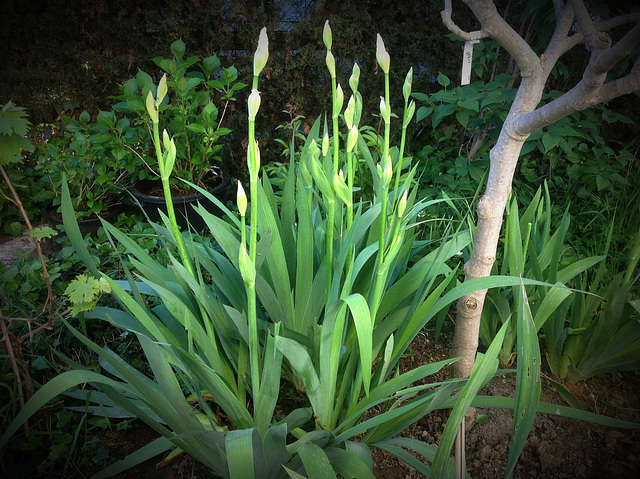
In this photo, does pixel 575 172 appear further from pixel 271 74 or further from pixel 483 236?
pixel 271 74

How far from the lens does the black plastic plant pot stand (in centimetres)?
242

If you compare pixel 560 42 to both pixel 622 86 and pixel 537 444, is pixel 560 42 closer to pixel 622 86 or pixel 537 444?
pixel 622 86

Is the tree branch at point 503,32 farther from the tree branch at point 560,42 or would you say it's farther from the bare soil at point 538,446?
the bare soil at point 538,446

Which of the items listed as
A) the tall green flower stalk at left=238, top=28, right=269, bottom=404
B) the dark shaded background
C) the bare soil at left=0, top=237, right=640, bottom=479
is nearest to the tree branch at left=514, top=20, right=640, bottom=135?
the tall green flower stalk at left=238, top=28, right=269, bottom=404

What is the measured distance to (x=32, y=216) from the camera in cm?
267

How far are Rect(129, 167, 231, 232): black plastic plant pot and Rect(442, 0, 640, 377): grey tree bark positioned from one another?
4.93ft

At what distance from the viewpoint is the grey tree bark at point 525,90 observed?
96 centimetres

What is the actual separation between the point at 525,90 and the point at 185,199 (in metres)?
1.70

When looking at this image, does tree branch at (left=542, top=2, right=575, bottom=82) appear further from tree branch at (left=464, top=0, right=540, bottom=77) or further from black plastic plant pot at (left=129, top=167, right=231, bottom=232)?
black plastic plant pot at (left=129, top=167, right=231, bottom=232)

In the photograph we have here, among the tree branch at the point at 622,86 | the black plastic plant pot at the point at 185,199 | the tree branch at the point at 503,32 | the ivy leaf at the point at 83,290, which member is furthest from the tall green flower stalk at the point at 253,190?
the black plastic plant pot at the point at 185,199

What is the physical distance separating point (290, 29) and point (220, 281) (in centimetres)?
221

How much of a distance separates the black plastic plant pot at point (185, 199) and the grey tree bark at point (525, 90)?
4.93 ft

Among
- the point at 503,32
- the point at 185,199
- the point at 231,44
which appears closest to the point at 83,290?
the point at 503,32

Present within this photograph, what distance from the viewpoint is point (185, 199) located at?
2.31 meters
